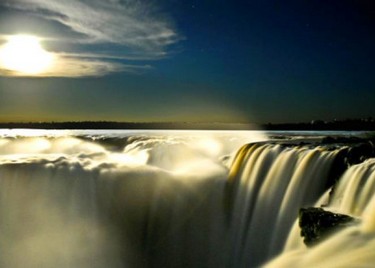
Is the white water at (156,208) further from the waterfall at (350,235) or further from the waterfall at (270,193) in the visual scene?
the waterfall at (350,235)

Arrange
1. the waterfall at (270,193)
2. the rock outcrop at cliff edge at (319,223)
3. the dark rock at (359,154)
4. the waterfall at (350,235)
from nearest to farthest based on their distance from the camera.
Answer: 1. the waterfall at (350,235)
2. the rock outcrop at cliff edge at (319,223)
3. the dark rock at (359,154)
4. the waterfall at (270,193)

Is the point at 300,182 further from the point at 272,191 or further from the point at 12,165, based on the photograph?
the point at 12,165

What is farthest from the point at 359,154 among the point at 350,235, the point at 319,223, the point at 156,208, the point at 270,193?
the point at 156,208

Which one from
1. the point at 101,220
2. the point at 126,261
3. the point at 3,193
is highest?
the point at 3,193

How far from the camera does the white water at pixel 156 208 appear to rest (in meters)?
15.3

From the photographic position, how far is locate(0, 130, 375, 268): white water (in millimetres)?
15281

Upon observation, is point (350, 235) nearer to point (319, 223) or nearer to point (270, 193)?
point (319, 223)

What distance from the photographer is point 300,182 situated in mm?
14664

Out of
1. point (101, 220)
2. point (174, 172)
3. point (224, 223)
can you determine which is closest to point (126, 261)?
point (101, 220)

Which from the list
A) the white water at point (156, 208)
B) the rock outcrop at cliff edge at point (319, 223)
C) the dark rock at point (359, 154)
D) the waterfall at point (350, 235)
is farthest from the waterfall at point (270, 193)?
the rock outcrop at cliff edge at point (319, 223)

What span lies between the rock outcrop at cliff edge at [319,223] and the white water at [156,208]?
2.67 meters

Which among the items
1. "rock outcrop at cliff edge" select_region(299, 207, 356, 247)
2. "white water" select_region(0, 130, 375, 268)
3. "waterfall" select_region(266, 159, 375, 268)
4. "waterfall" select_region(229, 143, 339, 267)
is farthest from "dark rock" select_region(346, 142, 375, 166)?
"rock outcrop at cliff edge" select_region(299, 207, 356, 247)

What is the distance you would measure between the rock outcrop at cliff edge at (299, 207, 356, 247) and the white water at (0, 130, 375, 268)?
2.67m

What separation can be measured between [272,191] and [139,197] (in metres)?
7.69
